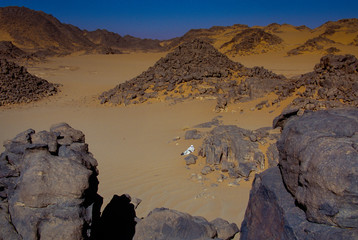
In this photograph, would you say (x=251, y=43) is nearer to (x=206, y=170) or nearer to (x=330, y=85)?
(x=330, y=85)

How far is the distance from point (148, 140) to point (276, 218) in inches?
201

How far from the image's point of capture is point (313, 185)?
7.32 ft

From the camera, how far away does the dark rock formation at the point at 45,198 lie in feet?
7.18

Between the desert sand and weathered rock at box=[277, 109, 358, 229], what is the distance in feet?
5.43

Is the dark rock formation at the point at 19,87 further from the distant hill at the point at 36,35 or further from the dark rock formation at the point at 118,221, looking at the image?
the distant hill at the point at 36,35

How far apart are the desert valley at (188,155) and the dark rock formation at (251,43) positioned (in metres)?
19.1

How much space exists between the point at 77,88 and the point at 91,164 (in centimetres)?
1453

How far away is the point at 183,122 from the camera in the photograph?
28.6 ft

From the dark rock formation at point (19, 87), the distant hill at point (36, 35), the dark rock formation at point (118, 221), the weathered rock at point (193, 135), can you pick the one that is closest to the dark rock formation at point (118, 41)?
the distant hill at point (36, 35)

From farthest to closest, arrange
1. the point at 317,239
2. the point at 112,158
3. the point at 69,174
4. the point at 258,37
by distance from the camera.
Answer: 1. the point at 258,37
2. the point at 112,158
3. the point at 69,174
4. the point at 317,239

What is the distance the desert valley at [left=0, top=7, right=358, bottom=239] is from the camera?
87.7 inches

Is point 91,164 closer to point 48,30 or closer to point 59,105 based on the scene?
point 59,105

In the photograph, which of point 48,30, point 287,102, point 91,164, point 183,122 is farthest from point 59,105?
point 48,30

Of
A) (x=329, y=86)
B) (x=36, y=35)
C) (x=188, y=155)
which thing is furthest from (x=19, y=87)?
(x=36, y=35)
